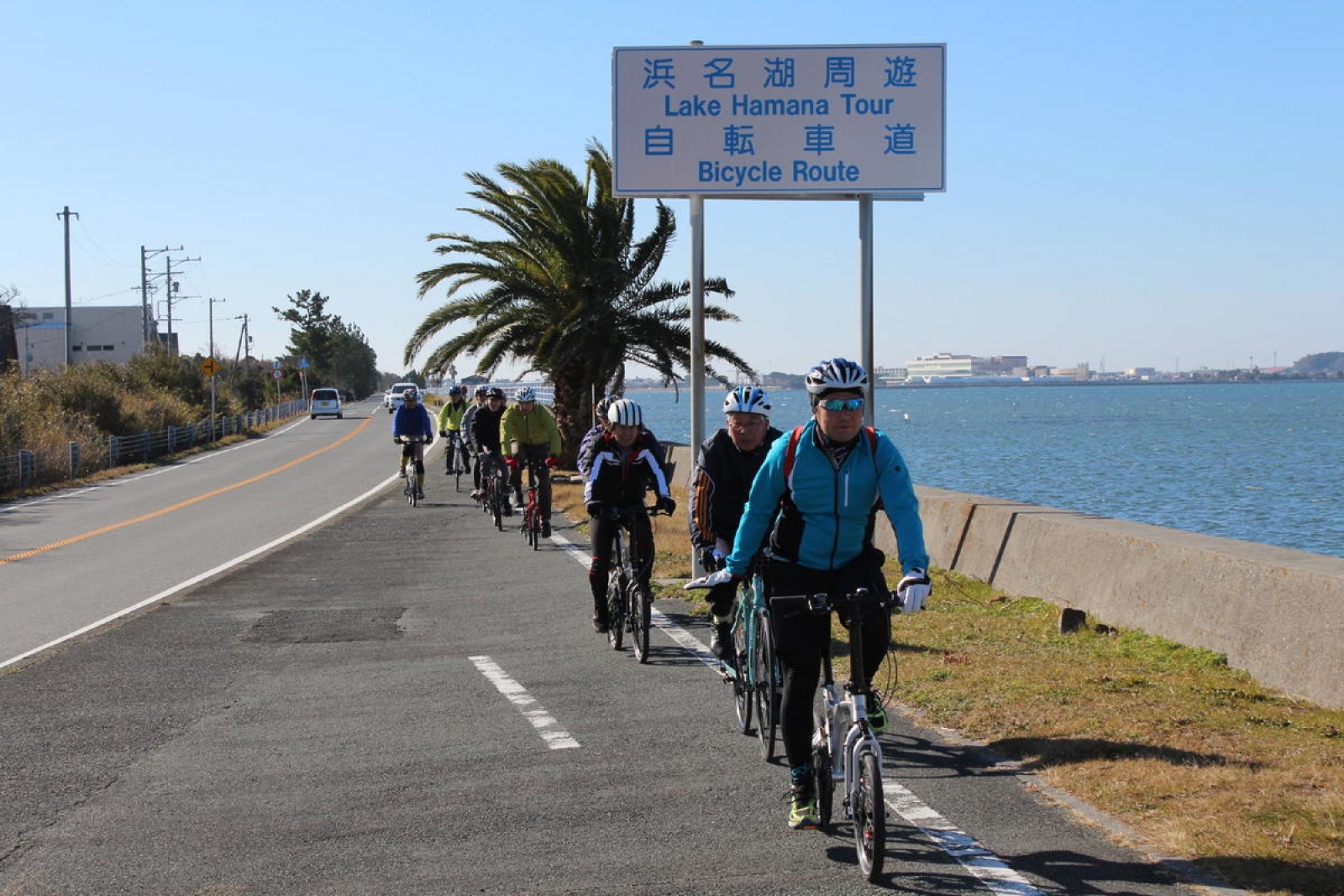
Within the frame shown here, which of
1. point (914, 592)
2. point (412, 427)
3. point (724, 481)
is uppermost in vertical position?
point (724, 481)

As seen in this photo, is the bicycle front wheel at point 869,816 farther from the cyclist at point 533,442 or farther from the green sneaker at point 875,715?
the cyclist at point 533,442

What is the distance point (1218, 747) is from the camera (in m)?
6.77

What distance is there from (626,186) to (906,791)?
8.41m

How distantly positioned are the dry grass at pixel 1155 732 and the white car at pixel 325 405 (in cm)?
7315

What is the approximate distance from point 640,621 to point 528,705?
1.52m

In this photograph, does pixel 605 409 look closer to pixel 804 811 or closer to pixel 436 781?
pixel 436 781

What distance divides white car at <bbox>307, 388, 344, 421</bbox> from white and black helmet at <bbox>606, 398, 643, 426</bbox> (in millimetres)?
72628

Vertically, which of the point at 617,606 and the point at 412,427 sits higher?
the point at 412,427

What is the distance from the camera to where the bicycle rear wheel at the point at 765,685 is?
6.59 meters

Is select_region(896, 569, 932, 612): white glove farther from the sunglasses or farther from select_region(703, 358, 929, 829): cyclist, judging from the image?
the sunglasses

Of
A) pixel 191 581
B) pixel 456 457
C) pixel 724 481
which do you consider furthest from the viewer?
pixel 456 457

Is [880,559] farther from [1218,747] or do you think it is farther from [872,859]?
[1218,747]

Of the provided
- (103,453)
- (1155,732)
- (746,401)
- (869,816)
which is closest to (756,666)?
(746,401)

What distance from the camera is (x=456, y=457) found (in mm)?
27406
